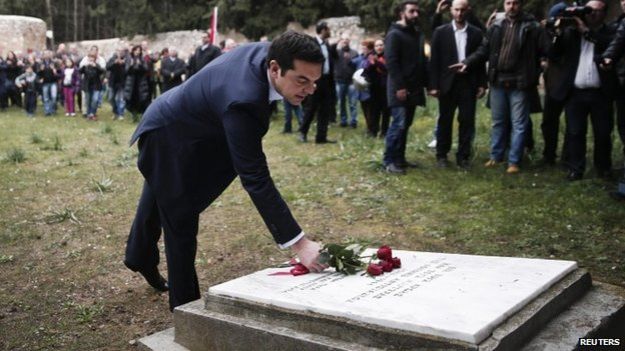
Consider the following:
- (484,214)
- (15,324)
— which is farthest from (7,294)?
(484,214)

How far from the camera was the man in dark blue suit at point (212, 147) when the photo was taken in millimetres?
2883

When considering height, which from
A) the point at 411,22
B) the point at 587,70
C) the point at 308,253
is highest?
the point at 411,22

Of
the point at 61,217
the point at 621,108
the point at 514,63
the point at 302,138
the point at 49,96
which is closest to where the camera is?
the point at 61,217

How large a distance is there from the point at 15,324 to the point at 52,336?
1.09ft

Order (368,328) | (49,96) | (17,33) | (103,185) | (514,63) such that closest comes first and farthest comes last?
1. (368,328)
2. (514,63)
3. (103,185)
4. (49,96)
5. (17,33)

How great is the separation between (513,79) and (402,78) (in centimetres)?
128

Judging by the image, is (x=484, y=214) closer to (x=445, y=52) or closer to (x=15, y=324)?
(x=445, y=52)

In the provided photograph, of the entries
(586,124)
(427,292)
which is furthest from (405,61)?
(427,292)

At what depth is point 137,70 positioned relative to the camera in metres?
15.8

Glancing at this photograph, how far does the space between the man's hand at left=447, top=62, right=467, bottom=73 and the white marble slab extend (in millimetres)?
4654

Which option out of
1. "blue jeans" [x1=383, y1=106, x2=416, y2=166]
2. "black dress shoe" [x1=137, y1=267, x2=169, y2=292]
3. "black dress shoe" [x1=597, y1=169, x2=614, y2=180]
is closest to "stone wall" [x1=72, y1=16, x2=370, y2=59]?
"blue jeans" [x1=383, y1=106, x2=416, y2=166]

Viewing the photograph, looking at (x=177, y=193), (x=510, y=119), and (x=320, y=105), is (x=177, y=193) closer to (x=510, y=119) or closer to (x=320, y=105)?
(x=510, y=119)

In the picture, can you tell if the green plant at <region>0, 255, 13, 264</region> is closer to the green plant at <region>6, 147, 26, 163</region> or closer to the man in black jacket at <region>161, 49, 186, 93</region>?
the green plant at <region>6, 147, 26, 163</region>

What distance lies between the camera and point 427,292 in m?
2.72
